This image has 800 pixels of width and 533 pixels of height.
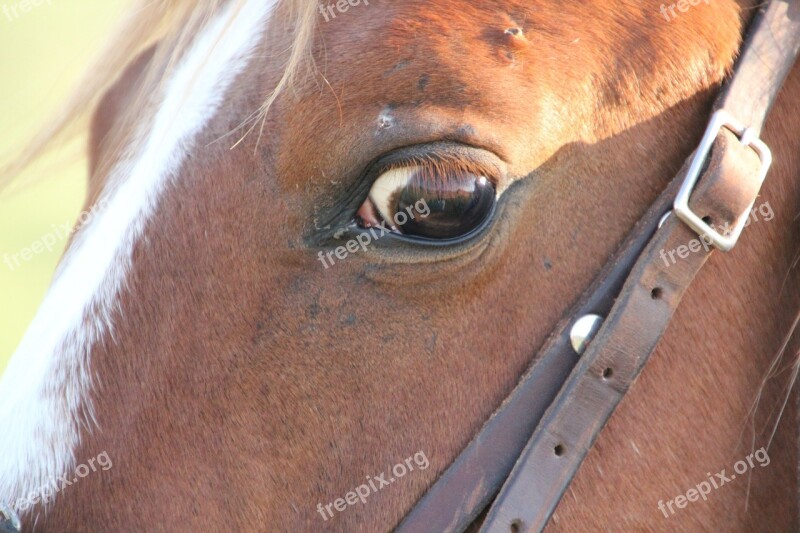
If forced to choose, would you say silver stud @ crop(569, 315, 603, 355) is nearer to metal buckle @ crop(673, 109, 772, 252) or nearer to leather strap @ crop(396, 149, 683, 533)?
leather strap @ crop(396, 149, 683, 533)

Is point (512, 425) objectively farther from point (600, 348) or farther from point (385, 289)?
point (385, 289)

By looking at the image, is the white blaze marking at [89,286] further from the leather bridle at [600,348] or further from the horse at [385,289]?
the leather bridle at [600,348]

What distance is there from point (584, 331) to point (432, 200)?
0.38m

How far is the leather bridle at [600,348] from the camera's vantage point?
4.97ft

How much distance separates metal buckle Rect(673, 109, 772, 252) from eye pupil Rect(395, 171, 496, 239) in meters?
0.36

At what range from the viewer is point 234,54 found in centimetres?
164

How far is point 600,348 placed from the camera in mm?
1518

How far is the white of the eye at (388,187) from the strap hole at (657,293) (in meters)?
0.51

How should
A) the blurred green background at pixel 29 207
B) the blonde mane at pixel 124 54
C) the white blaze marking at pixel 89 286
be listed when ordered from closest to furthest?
the white blaze marking at pixel 89 286, the blonde mane at pixel 124 54, the blurred green background at pixel 29 207

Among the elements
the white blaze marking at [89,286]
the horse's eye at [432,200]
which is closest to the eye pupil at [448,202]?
the horse's eye at [432,200]

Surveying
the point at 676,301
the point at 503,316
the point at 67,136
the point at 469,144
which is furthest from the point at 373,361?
the point at 67,136

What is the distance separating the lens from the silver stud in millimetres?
1538

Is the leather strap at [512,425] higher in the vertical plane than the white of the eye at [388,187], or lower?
lower

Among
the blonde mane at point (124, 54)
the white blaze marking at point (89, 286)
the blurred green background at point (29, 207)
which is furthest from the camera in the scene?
the blurred green background at point (29, 207)
